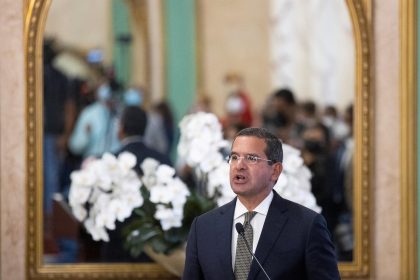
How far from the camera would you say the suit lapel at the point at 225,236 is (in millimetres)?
3012

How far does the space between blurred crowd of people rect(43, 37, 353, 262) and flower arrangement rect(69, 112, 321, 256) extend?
9.9 inches

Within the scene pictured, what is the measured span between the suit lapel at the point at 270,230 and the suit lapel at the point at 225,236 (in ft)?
0.26

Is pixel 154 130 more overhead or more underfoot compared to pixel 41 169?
more overhead

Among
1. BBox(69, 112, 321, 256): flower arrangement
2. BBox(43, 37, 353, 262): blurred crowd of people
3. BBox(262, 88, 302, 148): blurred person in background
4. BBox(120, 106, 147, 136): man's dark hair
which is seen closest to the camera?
BBox(69, 112, 321, 256): flower arrangement

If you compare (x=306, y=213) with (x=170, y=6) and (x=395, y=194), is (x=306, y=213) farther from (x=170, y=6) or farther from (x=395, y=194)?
(x=170, y=6)

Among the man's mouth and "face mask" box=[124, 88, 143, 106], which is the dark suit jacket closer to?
the man's mouth

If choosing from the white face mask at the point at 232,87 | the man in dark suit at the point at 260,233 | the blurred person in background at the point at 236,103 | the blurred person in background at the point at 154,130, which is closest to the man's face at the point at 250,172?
the man in dark suit at the point at 260,233

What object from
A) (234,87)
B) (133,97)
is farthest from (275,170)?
(234,87)

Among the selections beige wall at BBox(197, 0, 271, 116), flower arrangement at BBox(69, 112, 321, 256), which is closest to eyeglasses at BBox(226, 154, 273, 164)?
flower arrangement at BBox(69, 112, 321, 256)

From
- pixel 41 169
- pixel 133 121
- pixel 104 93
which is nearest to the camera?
pixel 41 169

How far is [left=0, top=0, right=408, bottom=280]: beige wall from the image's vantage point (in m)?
4.35

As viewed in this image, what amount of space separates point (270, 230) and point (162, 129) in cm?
217

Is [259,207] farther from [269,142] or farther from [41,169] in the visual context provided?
[41,169]

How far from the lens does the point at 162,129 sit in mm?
5125
